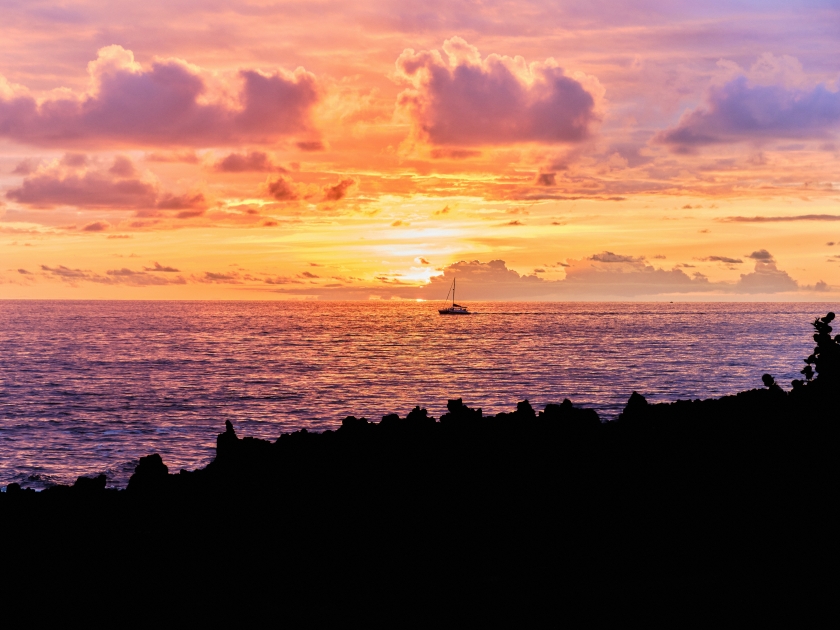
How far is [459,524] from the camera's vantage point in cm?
2133

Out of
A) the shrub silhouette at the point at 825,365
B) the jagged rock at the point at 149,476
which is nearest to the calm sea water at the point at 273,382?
the jagged rock at the point at 149,476

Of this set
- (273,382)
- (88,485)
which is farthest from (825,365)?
(273,382)

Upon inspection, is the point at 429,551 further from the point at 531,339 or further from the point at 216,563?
the point at 531,339

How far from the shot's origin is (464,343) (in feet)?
476

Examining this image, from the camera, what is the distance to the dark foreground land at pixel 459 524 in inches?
709

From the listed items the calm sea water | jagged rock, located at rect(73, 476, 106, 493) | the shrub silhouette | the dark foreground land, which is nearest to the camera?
the dark foreground land

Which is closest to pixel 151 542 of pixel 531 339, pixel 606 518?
pixel 606 518

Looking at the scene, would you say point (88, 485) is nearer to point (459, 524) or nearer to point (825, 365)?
Answer: point (459, 524)

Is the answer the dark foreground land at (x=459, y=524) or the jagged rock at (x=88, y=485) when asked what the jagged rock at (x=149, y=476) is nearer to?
the dark foreground land at (x=459, y=524)

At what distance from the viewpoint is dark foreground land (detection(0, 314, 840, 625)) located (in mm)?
18000

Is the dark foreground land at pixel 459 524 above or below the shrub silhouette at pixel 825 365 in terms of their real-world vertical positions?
below

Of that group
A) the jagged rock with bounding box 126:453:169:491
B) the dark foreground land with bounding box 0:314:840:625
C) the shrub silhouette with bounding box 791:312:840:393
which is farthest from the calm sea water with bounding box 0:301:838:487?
the shrub silhouette with bounding box 791:312:840:393

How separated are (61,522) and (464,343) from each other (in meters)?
125

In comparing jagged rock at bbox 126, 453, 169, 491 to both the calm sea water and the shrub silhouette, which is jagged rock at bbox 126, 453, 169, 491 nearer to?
the calm sea water
